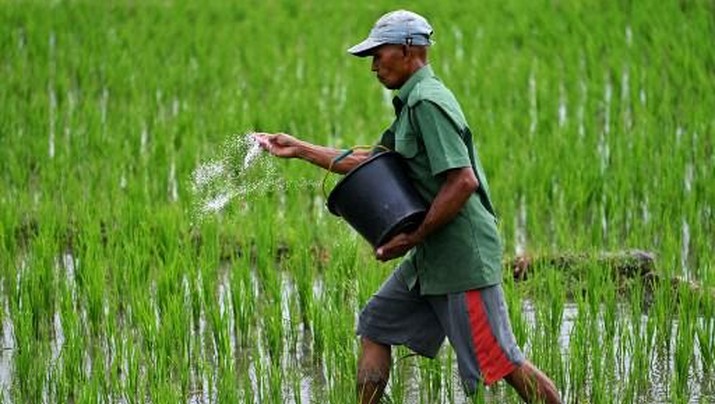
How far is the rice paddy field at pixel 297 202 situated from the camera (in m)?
4.47

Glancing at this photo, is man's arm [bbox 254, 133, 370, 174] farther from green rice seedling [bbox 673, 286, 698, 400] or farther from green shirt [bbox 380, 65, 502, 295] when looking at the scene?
green rice seedling [bbox 673, 286, 698, 400]

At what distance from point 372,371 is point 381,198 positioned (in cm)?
51

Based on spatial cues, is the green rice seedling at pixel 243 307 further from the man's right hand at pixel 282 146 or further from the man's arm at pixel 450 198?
the man's arm at pixel 450 198

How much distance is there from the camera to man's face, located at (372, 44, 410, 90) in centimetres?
374

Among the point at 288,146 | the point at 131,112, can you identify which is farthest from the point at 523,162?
the point at 288,146

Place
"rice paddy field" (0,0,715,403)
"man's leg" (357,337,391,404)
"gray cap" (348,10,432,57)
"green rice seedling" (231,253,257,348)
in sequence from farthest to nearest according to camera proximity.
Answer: "green rice seedling" (231,253,257,348), "rice paddy field" (0,0,715,403), "man's leg" (357,337,391,404), "gray cap" (348,10,432,57)

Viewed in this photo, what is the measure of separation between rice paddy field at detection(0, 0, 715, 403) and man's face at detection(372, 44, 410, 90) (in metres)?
0.52

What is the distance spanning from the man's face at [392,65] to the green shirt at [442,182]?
0.04m

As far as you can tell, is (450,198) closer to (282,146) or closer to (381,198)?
(381,198)

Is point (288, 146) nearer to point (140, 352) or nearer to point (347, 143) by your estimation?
point (140, 352)

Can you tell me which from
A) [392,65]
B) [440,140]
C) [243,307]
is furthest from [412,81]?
[243,307]

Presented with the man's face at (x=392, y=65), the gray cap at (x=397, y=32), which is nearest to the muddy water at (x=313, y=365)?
the man's face at (x=392, y=65)

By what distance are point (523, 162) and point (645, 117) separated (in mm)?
1054

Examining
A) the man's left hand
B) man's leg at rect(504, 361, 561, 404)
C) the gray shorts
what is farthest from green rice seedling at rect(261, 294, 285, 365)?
man's leg at rect(504, 361, 561, 404)
